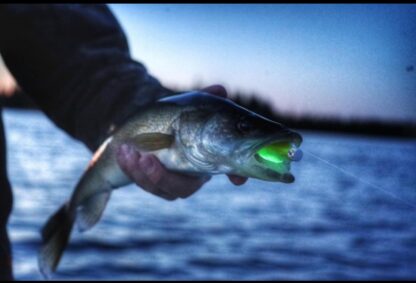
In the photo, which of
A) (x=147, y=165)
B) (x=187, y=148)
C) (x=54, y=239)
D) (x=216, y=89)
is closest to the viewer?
(x=187, y=148)

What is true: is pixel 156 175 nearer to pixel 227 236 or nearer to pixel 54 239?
pixel 54 239

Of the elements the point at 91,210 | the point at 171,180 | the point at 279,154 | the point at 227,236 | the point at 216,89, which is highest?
the point at 279,154

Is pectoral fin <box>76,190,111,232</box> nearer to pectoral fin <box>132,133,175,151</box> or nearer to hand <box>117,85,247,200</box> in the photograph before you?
hand <box>117,85,247,200</box>

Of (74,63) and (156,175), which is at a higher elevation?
(156,175)

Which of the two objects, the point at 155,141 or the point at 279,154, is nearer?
the point at 279,154

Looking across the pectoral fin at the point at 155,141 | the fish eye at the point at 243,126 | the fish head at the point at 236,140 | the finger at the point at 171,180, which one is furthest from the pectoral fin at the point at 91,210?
the fish eye at the point at 243,126

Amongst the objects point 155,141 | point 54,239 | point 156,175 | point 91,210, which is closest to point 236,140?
point 155,141

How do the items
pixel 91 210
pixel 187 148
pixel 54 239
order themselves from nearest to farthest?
pixel 187 148 → pixel 91 210 → pixel 54 239

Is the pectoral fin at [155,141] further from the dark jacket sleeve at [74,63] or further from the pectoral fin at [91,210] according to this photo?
the dark jacket sleeve at [74,63]
